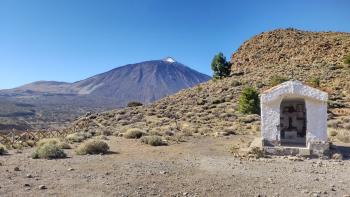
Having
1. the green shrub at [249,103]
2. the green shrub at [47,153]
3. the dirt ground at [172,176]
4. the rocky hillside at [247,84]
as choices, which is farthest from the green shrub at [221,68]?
the green shrub at [47,153]

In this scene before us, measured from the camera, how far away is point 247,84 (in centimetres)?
4547

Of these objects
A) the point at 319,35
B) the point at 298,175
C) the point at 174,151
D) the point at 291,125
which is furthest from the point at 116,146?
the point at 319,35

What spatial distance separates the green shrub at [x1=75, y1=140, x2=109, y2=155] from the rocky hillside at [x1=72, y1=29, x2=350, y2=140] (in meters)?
6.87

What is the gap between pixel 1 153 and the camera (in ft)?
56.1

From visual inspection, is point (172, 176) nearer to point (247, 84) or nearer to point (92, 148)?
point (92, 148)

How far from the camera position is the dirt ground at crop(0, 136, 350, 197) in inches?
380

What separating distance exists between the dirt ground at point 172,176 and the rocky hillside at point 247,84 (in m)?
9.08

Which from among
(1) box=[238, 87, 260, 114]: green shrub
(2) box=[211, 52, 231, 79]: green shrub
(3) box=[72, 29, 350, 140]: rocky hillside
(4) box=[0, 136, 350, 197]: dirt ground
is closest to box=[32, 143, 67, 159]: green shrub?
(4) box=[0, 136, 350, 197]: dirt ground

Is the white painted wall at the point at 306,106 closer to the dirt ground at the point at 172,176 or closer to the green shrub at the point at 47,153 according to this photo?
the dirt ground at the point at 172,176

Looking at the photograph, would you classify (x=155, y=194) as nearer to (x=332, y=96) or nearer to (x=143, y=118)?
(x=143, y=118)

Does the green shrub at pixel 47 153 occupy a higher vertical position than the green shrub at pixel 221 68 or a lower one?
lower

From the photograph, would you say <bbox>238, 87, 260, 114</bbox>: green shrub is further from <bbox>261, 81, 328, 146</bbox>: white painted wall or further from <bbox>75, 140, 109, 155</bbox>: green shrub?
<bbox>75, 140, 109, 155</bbox>: green shrub

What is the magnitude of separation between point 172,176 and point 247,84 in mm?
35260

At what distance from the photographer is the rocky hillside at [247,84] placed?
28.9 m
